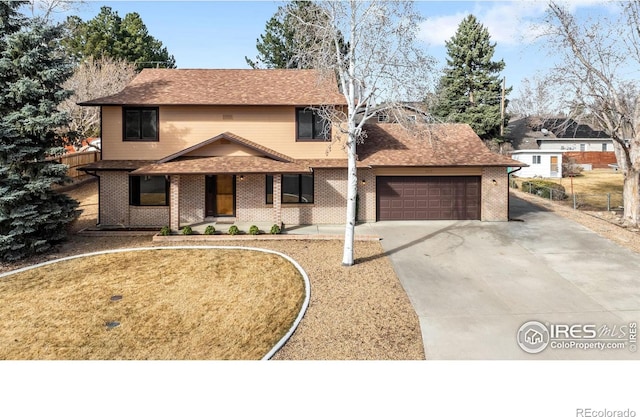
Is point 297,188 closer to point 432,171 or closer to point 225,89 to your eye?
point 225,89

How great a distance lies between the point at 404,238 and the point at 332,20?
8.72m

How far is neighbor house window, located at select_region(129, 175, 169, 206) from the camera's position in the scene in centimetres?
1792

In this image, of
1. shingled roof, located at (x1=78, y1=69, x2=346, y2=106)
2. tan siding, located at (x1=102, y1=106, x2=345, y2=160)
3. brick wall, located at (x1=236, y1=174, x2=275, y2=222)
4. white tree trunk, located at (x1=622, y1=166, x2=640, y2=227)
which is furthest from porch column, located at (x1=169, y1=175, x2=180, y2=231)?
white tree trunk, located at (x1=622, y1=166, x2=640, y2=227)

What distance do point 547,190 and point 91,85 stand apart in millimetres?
35228

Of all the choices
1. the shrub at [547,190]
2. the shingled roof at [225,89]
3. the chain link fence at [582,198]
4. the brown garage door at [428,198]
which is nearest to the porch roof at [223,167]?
the shingled roof at [225,89]

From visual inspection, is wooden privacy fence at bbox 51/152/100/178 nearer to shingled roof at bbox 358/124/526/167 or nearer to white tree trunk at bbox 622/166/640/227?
shingled roof at bbox 358/124/526/167

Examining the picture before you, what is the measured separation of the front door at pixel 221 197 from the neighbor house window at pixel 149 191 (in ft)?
6.63

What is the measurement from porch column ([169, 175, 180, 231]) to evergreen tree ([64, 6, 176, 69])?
85.7ft

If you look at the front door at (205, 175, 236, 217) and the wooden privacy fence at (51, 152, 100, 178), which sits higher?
the wooden privacy fence at (51, 152, 100, 178)

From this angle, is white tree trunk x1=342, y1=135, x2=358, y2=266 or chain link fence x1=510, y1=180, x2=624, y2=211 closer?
white tree trunk x1=342, y1=135, x2=358, y2=266

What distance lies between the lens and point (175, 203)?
16.4m

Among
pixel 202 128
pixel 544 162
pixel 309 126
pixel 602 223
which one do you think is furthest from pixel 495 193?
pixel 544 162

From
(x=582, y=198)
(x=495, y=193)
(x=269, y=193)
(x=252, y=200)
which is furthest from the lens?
(x=582, y=198)

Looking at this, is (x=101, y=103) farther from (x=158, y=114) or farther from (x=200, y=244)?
(x=200, y=244)
